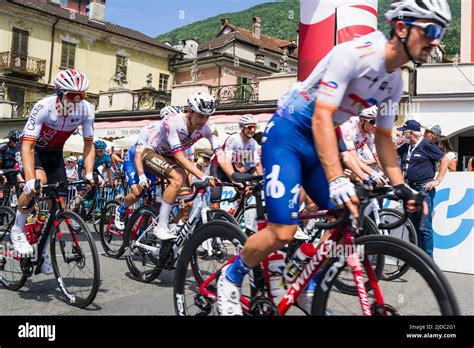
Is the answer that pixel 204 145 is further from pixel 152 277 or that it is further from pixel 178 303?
pixel 178 303

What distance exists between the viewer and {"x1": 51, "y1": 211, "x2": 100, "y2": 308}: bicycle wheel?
14.9ft

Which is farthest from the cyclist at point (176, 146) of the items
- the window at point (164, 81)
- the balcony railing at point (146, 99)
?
the window at point (164, 81)

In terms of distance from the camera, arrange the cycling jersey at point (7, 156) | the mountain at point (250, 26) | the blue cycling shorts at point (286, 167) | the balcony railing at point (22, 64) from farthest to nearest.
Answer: the mountain at point (250, 26) < the balcony railing at point (22, 64) < the cycling jersey at point (7, 156) < the blue cycling shorts at point (286, 167)

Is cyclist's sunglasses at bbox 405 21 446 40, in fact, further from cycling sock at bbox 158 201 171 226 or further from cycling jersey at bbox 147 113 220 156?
cycling sock at bbox 158 201 171 226

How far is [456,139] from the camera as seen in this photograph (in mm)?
22391

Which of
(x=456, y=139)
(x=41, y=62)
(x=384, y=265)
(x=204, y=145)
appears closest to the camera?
(x=384, y=265)

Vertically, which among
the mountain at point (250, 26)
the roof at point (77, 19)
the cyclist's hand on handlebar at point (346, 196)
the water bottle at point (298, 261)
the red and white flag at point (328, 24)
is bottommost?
the water bottle at point (298, 261)

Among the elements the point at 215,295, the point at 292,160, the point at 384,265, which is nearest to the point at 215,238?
the point at 215,295

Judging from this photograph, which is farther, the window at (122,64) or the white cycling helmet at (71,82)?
the window at (122,64)

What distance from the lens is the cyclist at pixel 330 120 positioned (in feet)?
9.03

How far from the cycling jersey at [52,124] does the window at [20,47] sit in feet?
130

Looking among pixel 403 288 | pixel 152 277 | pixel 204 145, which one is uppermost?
pixel 204 145

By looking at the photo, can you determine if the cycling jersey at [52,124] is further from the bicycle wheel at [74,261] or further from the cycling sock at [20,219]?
the bicycle wheel at [74,261]

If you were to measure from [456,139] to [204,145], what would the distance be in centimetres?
1133
